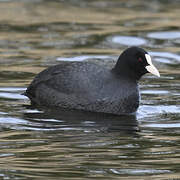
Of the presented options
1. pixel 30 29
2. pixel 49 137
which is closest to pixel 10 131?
pixel 49 137

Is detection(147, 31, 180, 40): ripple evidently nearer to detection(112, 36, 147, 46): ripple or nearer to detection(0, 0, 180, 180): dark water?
detection(0, 0, 180, 180): dark water

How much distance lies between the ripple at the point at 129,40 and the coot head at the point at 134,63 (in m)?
4.07

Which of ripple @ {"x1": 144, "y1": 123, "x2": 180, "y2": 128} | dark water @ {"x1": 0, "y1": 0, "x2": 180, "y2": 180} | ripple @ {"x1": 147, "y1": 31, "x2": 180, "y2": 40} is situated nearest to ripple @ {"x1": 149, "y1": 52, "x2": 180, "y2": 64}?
dark water @ {"x1": 0, "y1": 0, "x2": 180, "y2": 180}

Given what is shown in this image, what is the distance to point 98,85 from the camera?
9094 mm

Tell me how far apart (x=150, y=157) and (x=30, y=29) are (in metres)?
8.02

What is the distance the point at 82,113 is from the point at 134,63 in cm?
91

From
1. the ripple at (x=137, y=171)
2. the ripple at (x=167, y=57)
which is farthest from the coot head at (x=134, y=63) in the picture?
the ripple at (x=137, y=171)

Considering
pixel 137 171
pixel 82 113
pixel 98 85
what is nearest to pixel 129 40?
pixel 98 85

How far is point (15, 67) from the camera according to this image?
11.4 metres

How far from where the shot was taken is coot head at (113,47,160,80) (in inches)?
361

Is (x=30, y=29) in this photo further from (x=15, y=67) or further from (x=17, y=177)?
(x=17, y=177)

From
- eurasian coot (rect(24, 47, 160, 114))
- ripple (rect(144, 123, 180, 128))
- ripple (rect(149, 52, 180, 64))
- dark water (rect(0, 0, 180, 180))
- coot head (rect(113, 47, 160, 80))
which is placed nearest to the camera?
dark water (rect(0, 0, 180, 180))

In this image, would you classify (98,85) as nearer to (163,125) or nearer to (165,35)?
(163,125)

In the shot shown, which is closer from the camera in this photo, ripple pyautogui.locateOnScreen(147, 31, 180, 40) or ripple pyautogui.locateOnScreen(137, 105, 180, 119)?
ripple pyautogui.locateOnScreen(137, 105, 180, 119)
